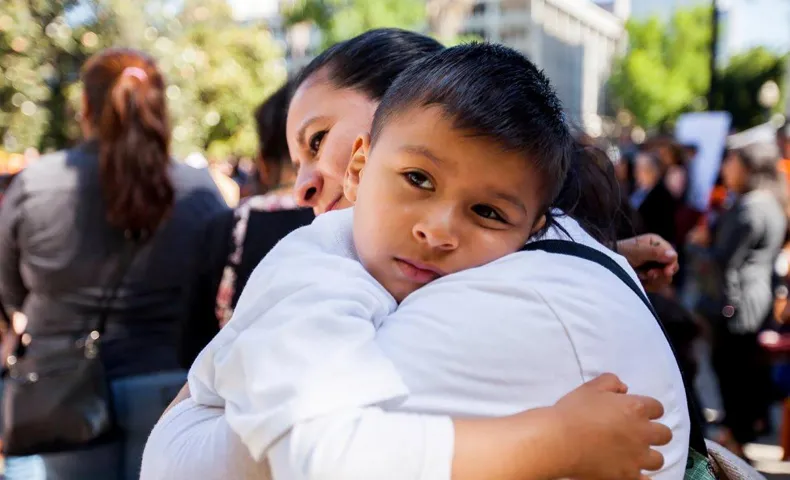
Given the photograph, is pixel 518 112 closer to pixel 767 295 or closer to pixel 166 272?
pixel 166 272

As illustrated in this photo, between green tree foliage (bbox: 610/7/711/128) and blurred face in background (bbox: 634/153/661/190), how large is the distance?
60.4 meters

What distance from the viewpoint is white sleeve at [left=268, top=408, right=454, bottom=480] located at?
0.92 metres

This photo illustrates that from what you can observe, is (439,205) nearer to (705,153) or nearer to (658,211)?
(658,211)

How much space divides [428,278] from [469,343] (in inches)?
8.2

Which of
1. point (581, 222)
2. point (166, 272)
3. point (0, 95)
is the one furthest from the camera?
point (0, 95)

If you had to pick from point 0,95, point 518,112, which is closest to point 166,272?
point 518,112

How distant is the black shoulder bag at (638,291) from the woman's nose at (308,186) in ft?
2.13

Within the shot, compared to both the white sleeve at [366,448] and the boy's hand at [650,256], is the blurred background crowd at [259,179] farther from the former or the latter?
the white sleeve at [366,448]

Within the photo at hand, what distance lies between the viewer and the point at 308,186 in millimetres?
1737

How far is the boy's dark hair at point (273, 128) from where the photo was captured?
3.13m

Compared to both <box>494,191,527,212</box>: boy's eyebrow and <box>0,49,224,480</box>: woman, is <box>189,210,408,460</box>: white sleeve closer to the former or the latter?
<box>494,191,527,212</box>: boy's eyebrow

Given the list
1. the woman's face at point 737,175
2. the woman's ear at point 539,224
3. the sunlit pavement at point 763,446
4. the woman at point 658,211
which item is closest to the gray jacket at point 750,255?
the woman's face at point 737,175

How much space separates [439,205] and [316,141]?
65cm

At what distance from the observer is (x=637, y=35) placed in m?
75.2
